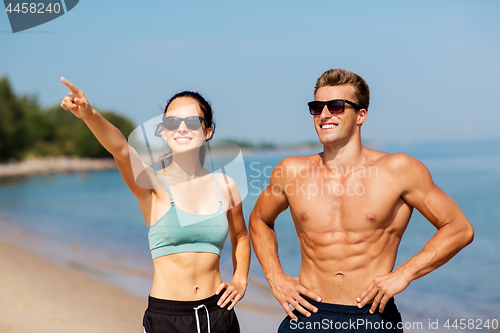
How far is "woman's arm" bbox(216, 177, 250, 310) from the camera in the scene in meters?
3.25

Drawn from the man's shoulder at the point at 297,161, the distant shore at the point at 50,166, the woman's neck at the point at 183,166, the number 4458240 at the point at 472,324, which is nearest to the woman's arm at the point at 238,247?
the woman's neck at the point at 183,166

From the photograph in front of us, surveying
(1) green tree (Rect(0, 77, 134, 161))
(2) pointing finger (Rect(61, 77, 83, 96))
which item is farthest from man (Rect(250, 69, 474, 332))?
(1) green tree (Rect(0, 77, 134, 161))

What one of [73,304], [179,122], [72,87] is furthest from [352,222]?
[73,304]

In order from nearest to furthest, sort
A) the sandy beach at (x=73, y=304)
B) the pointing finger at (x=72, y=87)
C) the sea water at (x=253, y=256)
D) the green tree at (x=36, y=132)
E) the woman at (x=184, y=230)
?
the pointing finger at (x=72, y=87) → the woman at (x=184, y=230) → the sandy beach at (x=73, y=304) → the sea water at (x=253, y=256) → the green tree at (x=36, y=132)

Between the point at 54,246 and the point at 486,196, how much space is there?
67.9 feet

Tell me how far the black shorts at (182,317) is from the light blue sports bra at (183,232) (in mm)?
319

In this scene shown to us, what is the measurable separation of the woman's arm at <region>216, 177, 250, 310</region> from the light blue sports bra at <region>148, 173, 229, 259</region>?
0.25m

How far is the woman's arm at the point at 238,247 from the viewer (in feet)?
10.7

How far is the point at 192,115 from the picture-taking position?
10.5 ft

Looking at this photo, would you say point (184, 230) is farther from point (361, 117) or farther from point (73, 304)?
point (73, 304)

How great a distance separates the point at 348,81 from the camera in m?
3.21

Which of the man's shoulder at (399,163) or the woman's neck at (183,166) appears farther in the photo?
the woman's neck at (183,166)

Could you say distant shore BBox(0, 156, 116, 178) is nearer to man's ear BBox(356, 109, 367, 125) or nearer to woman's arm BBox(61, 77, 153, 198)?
woman's arm BBox(61, 77, 153, 198)

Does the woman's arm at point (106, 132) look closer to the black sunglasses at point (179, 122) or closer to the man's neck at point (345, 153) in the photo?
the black sunglasses at point (179, 122)
